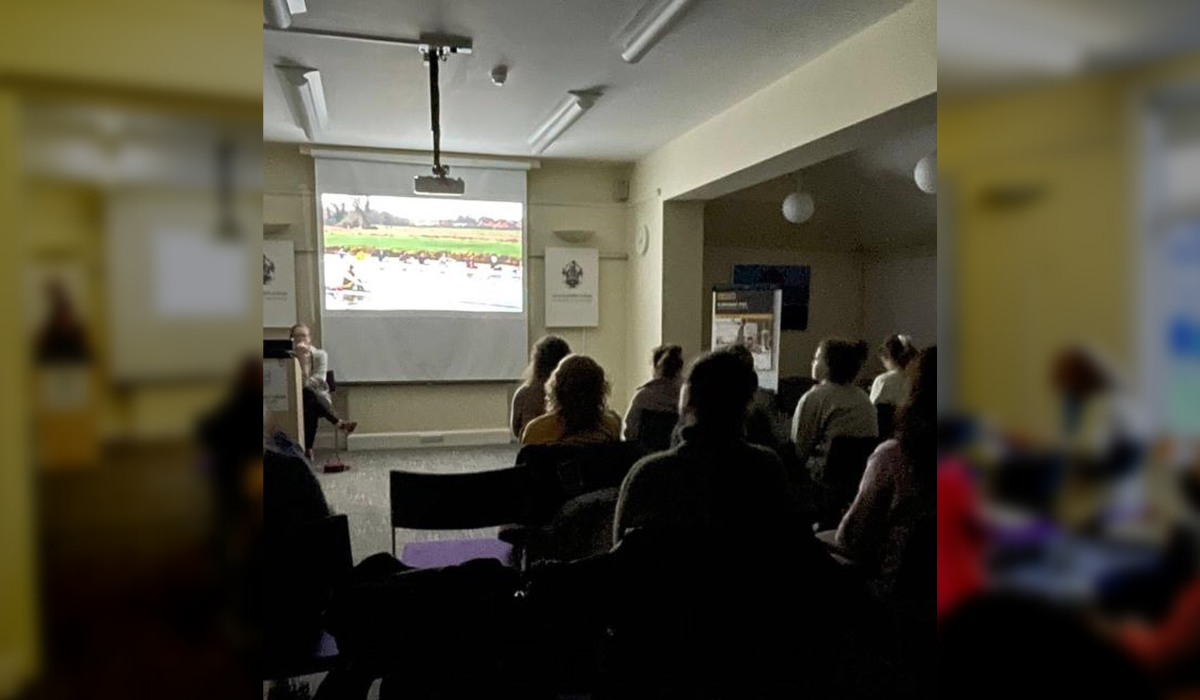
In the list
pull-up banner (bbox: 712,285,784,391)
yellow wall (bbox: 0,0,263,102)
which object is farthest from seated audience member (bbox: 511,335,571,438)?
yellow wall (bbox: 0,0,263,102)

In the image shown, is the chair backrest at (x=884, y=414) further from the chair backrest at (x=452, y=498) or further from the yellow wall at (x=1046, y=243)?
the yellow wall at (x=1046, y=243)

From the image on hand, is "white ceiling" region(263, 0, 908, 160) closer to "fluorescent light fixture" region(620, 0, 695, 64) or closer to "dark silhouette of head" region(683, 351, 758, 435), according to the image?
"fluorescent light fixture" region(620, 0, 695, 64)

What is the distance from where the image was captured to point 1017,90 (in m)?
0.31

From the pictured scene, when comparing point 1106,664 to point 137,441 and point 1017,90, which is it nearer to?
point 1017,90

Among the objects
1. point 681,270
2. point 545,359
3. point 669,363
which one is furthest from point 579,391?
point 681,270

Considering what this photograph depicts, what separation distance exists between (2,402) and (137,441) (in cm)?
6

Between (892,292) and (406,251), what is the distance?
4587 millimetres

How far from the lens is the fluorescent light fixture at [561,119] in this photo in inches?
175

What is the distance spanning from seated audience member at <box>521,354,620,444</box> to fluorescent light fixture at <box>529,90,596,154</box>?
2142 mm

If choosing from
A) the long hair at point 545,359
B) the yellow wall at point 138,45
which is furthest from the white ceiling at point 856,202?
the yellow wall at point 138,45

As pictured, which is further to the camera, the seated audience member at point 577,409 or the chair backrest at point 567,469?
the seated audience member at point 577,409

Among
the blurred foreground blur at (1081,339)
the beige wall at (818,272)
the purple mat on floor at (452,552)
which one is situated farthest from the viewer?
the beige wall at (818,272)

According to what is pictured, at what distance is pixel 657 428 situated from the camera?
10.7 feet

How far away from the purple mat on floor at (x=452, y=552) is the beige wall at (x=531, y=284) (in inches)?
139
